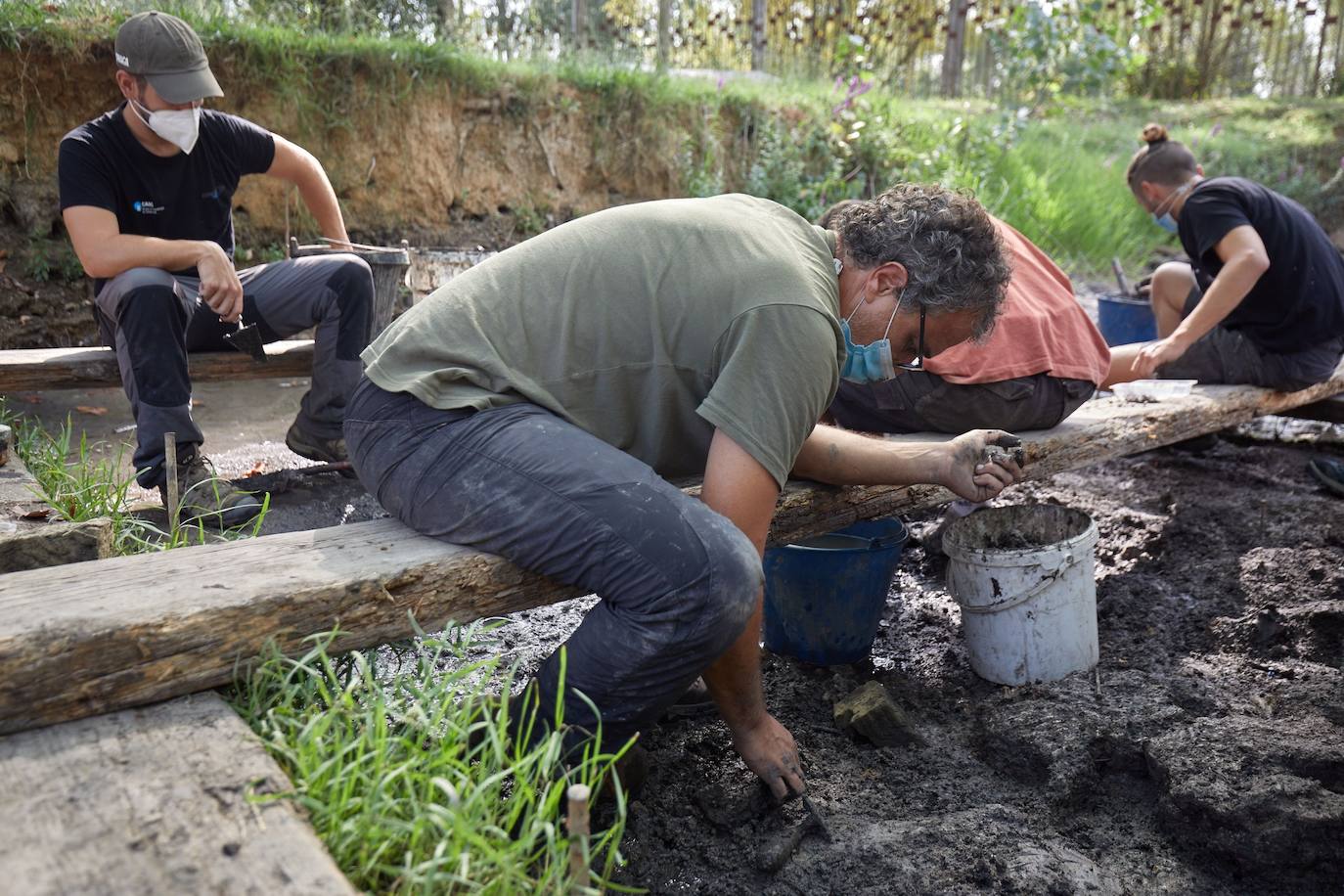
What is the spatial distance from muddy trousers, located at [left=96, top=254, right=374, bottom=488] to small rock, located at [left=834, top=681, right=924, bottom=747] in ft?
8.27

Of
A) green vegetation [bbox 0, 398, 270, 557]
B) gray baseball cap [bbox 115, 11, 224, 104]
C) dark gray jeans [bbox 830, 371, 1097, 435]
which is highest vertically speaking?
gray baseball cap [bbox 115, 11, 224, 104]

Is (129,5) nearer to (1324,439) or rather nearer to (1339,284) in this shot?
(1339,284)

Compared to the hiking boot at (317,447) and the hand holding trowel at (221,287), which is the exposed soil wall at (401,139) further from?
the hand holding trowel at (221,287)

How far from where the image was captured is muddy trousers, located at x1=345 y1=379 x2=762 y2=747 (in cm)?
214

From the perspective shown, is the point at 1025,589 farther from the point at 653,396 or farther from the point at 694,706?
the point at 653,396

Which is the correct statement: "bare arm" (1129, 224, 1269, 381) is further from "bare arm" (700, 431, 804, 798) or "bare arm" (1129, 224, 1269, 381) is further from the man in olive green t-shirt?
"bare arm" (700, 431, 804, 798)

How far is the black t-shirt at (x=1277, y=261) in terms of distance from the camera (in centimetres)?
443

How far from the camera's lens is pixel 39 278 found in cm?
598

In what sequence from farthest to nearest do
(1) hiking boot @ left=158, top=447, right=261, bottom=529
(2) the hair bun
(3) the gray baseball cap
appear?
(2) the hair bun
(3) the gray baseball cap
(1) hiking boot @ left=158, top=447, right=261, bottom=529

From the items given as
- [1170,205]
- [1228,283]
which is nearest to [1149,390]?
[1228,283]

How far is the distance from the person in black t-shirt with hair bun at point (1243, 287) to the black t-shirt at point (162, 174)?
150 inches

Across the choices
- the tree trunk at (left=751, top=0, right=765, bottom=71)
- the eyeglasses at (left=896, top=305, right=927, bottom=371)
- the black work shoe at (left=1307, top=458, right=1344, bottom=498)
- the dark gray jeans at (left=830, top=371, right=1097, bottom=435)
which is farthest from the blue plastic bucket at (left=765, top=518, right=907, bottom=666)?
the tree trunk at (left=751, top=0, right=765, bottom=71)

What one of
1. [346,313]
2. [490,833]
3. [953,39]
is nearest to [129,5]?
[346,313]

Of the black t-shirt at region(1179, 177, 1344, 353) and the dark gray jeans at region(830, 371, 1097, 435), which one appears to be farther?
the black t-shirt at region(1179, 177, 1344, 353)
